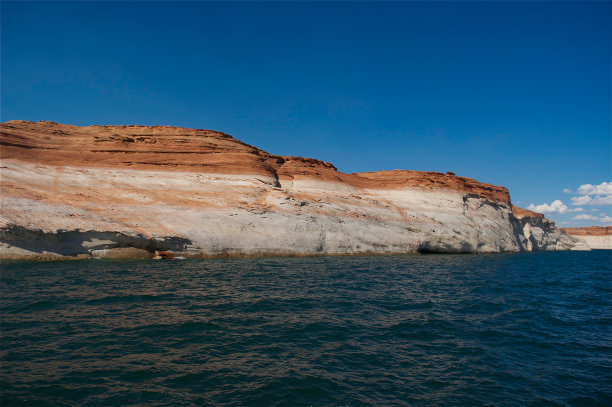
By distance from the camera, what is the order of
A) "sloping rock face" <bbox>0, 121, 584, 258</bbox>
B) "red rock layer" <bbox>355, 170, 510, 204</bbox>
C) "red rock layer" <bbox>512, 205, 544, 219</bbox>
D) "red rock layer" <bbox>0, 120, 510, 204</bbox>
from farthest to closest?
1. "red rock layer" <bbox>512, 205, 544, 219</bbox>
2. "red rock layer" <bbox>355, 170, 510, 204</bbox>
3. "red rock layer" <bbox>0, 120, 510, 204</bbox>
4. "sloping rock face" <bbox>0, 121, 584, 258</bbox>

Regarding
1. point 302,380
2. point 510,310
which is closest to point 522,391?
point 302,380

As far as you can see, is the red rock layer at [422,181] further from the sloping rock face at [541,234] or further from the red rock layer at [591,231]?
the red rock layer at [591,231]

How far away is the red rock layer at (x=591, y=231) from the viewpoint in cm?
12875

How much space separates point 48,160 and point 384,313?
27.8 meters

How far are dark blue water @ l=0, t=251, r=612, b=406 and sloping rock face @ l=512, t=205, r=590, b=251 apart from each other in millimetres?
62056

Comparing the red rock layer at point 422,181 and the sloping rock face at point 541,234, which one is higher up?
the red rock layer at point 422,181

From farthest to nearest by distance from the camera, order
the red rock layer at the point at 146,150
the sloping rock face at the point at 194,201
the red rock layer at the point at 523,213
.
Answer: the red rock layer at the point at 523,213, the red rock layer at the point at 146,150, the sloping rock face at the point at 194,201

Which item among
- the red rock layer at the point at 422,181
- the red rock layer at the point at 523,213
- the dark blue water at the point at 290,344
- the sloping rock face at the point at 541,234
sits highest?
the red rock layer at the point at 422,181

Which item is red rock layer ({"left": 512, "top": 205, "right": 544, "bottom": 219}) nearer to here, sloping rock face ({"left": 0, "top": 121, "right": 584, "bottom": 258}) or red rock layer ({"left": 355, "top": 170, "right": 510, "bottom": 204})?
red rock layer ({"left": 355, "top": 170, "right": 510, "bottom": 204})

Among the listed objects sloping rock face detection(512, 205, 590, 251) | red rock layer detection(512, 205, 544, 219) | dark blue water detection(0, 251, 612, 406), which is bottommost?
dark blue water detection(0, 251, 612, 406)

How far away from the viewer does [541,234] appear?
2970 inches

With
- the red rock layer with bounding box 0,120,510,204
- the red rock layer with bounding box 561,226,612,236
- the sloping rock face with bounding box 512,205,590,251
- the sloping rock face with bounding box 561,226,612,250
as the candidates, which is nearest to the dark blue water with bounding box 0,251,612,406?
the red rock layer with bounding box 0,120,510,204

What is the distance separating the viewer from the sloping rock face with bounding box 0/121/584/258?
70.5ft

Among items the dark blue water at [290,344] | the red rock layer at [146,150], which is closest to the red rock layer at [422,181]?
the red rock layer at [146,150]
